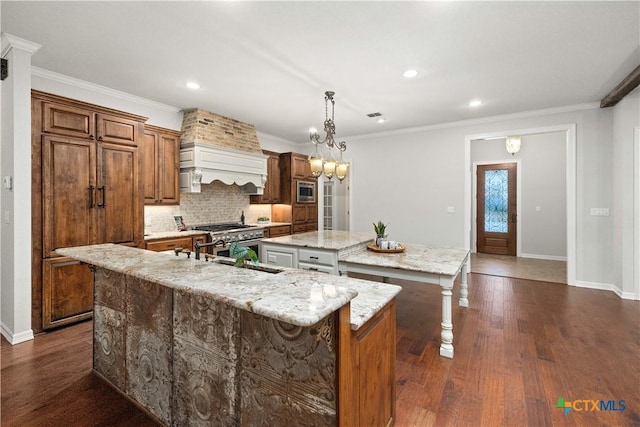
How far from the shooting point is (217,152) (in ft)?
15.2

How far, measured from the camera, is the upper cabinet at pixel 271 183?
588 cm

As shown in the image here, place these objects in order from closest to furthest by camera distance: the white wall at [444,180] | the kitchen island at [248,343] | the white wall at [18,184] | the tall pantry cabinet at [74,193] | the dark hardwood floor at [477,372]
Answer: the kitchen island at [248,343]
the dark hardwood floor at [477,372]
the white wall at [18,184]
the tall pantry cabinet at [74,193]
the white wall at [444,180]

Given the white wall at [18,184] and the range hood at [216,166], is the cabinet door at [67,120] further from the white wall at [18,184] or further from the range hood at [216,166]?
the range hood at [216,166]

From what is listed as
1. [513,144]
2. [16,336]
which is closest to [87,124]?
[16,336]

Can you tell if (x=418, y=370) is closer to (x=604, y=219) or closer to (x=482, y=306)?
(x=482, y=306)

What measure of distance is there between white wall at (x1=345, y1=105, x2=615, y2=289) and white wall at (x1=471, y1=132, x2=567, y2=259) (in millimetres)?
2499

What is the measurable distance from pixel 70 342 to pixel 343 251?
2.72 m

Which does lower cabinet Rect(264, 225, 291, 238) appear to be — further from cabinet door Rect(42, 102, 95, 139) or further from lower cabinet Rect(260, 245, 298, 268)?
cabinet door Rect(42, 102, 95, 139)

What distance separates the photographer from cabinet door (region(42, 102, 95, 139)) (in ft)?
9.46

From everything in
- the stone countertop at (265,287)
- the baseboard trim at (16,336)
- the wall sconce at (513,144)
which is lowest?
the baseboard trim at (16,336)

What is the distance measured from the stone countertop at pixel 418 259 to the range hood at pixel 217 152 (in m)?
2.67

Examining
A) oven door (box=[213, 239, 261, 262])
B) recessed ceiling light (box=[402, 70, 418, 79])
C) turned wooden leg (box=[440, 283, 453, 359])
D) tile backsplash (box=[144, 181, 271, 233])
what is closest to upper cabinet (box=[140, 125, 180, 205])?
tile backsplash (box=[144, 181, 271, 233])

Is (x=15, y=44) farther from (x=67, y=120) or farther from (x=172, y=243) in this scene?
(x=172, y=243)

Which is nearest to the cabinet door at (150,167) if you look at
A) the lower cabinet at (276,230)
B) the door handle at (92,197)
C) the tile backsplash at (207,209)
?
the tile backsplash at (207,209)
